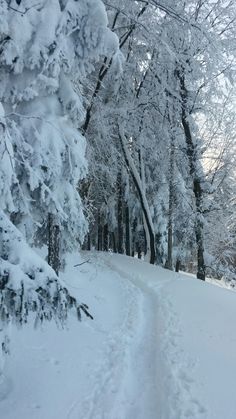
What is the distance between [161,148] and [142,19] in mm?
6688

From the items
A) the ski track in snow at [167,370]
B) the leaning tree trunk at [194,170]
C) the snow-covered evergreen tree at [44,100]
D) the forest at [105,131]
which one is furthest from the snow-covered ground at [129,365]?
the leaning tree trunk at [194,170]

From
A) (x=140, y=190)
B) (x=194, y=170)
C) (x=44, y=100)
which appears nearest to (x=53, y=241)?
(x=44, y=100)

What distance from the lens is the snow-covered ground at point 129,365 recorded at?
5719 millimetres

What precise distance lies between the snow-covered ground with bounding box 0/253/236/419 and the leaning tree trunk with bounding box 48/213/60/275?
1413mm

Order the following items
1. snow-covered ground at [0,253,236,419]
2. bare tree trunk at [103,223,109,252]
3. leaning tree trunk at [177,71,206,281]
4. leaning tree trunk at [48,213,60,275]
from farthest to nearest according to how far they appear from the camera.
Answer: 1. bare tree trunk at [103,223,109,252]
2. leaning tree trunk at [177,71,206,281]
3. leaning tree trunk at [48,213,60,275]
4. snow-covered ground at [0,253,236,419]

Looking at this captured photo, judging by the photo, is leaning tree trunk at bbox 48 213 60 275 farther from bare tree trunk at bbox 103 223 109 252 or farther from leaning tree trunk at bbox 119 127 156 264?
bare tree trunk at bbox 103 223 109 252

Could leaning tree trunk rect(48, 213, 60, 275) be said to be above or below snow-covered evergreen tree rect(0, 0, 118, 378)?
below

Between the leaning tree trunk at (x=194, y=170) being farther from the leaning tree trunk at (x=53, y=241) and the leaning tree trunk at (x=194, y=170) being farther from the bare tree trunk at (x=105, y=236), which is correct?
the bare tree trunk at (x=105, y=236)

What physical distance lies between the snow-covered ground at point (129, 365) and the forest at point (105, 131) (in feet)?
3.39

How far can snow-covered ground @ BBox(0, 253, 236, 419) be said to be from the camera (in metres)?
5.72

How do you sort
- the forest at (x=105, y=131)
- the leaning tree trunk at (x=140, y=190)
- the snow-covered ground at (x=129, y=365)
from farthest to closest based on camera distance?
the leaning tree trunk at (x=140, y=190), the forest at (x=105, y=131), the snow-covered ground at (x=129, y=365)

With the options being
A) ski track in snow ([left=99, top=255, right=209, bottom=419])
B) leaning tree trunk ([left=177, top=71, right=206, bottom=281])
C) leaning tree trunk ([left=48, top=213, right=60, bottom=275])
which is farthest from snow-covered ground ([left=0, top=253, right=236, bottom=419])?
leaning tree trunk ([left=177, top=71, right=206, bottom=281])

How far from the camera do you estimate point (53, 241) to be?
9.87m

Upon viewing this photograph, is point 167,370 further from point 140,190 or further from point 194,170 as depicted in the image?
point 140,190
